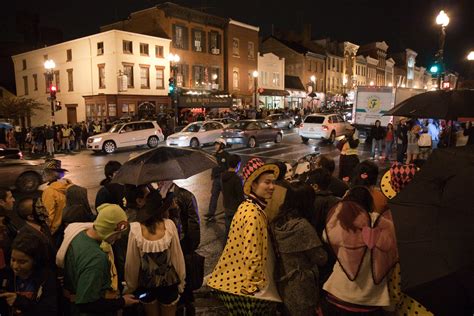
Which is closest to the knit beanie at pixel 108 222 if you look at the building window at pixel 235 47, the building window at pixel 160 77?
the building window at pixel 160 77

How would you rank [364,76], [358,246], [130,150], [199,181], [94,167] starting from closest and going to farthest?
[358,246] → [199,181] → [94,167] → [130,150] → [364,76]

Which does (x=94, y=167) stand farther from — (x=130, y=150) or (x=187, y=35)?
(x=187, y=35)

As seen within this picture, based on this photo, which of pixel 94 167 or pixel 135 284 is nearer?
pixel 135 284

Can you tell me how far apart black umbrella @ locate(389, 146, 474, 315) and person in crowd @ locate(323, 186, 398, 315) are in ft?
2.88

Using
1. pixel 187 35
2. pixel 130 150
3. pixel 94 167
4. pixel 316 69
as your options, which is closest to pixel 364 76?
pixel 316 69

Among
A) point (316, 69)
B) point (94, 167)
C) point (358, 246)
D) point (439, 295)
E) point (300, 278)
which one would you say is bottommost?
point (94, 167)

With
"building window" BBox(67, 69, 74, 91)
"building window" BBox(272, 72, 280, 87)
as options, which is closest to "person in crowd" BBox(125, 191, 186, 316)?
"building window" BBox(67, 69, 74, 91)

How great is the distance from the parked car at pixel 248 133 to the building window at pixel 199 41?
62.8ft

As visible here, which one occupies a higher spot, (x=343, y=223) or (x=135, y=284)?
(x=343, y=223)

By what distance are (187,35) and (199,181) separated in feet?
95.0

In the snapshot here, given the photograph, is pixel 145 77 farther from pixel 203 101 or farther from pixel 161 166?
pixel 161 166

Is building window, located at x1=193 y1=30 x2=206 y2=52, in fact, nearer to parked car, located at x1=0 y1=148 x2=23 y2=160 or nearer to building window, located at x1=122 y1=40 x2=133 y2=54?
building window, located at x1=122 y1=40 x2=133 y2=54

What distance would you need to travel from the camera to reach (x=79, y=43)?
35.5m

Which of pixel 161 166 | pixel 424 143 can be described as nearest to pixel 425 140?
pixel 424 143
